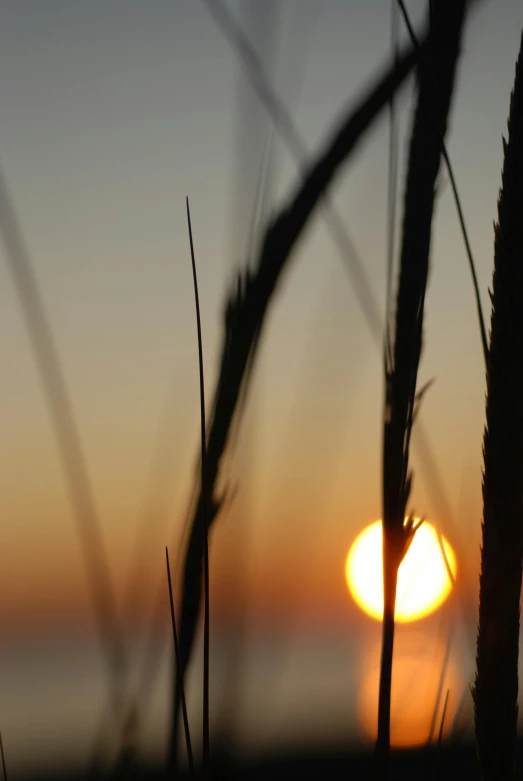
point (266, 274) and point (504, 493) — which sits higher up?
point (266, 274)

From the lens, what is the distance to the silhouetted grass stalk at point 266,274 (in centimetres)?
41

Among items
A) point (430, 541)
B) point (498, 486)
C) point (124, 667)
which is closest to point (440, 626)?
point (430, 541)

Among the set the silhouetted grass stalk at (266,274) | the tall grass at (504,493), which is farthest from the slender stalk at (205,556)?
the tall grass at (504,493)

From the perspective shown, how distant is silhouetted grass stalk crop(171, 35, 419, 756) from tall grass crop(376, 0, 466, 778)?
0.02 m

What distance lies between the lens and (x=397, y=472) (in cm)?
41

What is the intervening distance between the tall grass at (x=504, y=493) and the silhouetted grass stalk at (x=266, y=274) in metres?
0.09

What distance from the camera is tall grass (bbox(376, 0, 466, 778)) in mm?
404

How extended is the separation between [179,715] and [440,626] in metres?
0.34

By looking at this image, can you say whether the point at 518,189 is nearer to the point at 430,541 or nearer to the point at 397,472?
the point at 397,472

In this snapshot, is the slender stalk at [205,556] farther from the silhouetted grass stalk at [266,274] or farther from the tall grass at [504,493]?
the tall grass at [504,493]

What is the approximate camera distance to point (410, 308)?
41 centimetres

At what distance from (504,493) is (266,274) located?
0.15m

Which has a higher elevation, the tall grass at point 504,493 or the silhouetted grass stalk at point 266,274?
the silhouetted grass stalk at point 266,274

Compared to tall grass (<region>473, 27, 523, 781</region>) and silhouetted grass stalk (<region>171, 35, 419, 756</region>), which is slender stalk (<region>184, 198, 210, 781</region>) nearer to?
silhouetted grass stalk (<region>171, 35, 419, 756</region>)
